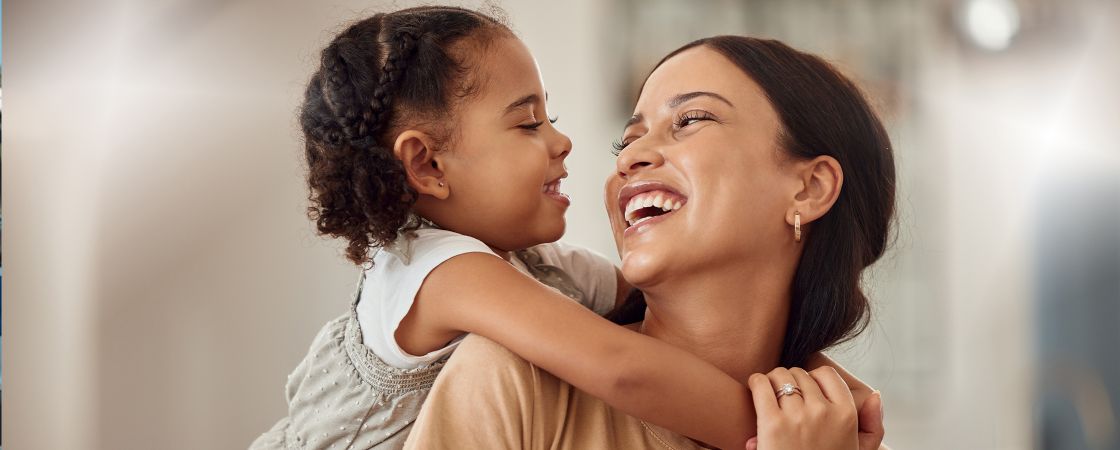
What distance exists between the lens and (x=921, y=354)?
4113 millimetres

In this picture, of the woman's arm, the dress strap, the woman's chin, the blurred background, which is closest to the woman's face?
the woman's chin

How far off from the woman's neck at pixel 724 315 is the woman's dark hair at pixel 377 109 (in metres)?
0.42

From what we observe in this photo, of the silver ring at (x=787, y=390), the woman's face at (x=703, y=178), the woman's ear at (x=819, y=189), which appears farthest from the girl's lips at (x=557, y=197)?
the silver ring at (x=787, y=390)

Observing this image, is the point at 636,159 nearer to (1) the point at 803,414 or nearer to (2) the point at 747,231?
(2) the point at 747,231

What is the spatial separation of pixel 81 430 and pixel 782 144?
3069 mm

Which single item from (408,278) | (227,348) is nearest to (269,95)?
(227,348)

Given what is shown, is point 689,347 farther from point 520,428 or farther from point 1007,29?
point 1007,29

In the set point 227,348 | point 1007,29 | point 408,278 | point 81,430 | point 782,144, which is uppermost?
point 1007,29

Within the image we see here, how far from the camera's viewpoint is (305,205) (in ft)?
12.0

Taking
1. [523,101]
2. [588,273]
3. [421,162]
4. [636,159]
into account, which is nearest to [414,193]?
[421,162]

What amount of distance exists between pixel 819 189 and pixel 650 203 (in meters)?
0.27

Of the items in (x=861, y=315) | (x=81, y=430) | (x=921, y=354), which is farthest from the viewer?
(x=921, y=354)

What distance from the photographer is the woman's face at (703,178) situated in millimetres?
1387

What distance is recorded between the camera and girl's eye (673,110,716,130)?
1438mm
